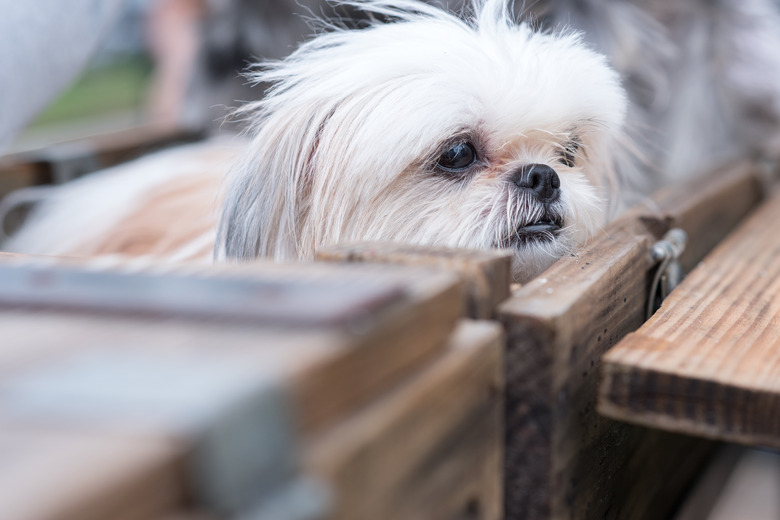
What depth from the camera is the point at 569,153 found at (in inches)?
51.1

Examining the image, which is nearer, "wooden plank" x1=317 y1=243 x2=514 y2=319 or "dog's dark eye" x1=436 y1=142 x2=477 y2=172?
"wooden plank" x1=317 y1=243 x2=514 y2=319

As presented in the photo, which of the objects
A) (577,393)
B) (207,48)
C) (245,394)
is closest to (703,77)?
(207,48)

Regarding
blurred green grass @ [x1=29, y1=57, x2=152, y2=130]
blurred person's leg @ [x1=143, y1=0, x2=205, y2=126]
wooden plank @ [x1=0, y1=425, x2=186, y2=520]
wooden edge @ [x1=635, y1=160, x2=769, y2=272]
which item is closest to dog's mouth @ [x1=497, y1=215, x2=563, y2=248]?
wooden edge @ [x1=635, y1=160, x2=769, y2=272]

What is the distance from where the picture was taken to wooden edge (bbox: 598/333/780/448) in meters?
0.61

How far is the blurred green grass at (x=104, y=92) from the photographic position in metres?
5.52

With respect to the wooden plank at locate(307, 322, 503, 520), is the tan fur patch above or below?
below

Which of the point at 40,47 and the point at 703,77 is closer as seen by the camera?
the point at 40,47

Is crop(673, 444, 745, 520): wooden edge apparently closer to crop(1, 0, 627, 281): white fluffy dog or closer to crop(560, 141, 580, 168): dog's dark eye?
crop(1, 0, 627, 281): white fluffy dog

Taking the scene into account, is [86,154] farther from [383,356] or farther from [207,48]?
[383,356]

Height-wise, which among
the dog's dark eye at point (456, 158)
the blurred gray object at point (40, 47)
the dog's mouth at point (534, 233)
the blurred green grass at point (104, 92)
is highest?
the blurred gray object at point (40, 47)

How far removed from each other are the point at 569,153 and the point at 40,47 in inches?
37.7

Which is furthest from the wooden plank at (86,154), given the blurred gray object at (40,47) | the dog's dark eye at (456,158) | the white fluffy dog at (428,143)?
the dog's dark eye at (456,158)

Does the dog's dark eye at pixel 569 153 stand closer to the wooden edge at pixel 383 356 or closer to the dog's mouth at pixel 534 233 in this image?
the dog's mouth at pixel 534 233

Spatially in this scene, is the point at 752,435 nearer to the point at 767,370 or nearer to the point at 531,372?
the point at 767,370
